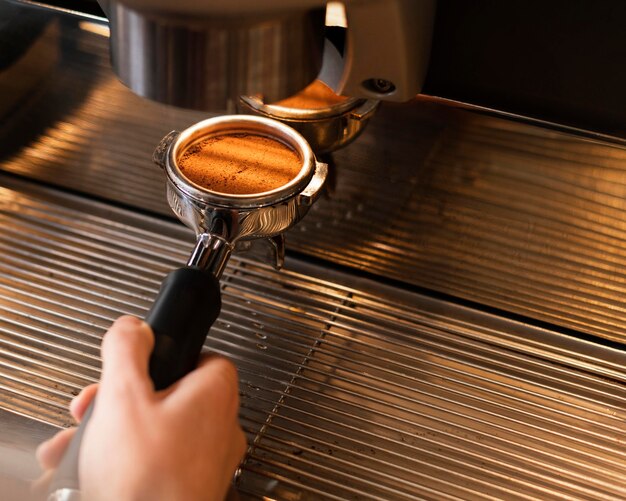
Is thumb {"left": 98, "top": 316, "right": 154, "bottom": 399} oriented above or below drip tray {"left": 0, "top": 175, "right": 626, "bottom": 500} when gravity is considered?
above

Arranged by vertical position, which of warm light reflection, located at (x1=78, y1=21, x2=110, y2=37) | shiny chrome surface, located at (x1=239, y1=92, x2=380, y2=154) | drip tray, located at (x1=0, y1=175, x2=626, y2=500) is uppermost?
warm light reflection, located at (x1=78, y1=21, x2=110, y2=37)

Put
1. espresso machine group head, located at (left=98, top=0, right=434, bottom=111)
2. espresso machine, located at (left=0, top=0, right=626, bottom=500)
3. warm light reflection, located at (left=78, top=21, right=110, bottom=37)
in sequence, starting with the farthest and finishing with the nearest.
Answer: warm light reflection, located at (left=78, top=21, right=110, bottom=37) < espresso machine, located at (left=0, top=0, right=626, bottom=500) < espresso machine group head, located at (left=98, top=0, right=434, bottom=111)

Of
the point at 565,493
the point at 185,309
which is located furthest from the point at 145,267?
the point at 565,493

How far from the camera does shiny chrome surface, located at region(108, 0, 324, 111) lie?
0.40m

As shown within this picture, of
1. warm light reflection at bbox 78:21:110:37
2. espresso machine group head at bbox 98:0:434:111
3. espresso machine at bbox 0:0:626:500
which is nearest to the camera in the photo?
espresso machine group head at bbox 98:0:434:111

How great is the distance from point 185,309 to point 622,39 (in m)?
0.31

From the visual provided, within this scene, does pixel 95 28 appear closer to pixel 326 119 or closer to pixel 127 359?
pixel 326 119

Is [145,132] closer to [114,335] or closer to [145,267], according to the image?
[145,267]

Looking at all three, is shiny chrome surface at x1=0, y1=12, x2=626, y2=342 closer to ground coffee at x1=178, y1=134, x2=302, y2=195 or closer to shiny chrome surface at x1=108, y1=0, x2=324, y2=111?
ground coffee at x1=178, y1=134, x2=302, y2=195

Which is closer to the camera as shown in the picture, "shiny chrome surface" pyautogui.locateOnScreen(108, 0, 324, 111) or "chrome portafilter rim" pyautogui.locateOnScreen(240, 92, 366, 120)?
"shiny chrome surface" pyautogui.locateOnScreen(108, 0, 324, 111)

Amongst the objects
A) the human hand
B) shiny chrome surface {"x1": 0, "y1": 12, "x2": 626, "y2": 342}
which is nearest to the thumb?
the human hand

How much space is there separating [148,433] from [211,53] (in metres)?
0.19

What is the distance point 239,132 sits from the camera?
2.05ft

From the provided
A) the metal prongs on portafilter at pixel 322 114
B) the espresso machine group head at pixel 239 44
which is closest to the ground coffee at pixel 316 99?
the metal prongs on portafilter at pixel 322 114
